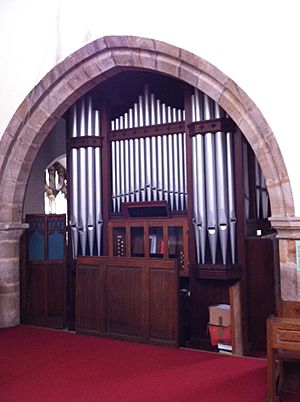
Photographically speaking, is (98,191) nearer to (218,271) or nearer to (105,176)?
(105,176)

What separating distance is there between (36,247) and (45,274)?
36 centimetres

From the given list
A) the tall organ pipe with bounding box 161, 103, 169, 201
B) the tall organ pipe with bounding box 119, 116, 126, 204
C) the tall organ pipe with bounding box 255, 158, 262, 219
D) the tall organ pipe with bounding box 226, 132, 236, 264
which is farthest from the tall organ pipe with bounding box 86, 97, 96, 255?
the tall organ pipe with bounding box 255, 158, 262, 219

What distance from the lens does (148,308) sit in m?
4.29

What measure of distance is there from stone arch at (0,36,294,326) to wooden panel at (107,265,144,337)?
4.48ft

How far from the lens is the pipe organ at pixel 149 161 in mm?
4809

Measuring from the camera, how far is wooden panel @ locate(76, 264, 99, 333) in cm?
462

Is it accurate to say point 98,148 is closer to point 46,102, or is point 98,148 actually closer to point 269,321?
point 46,102

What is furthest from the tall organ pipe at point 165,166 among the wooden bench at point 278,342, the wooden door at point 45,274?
the wooden bench at point 278,342

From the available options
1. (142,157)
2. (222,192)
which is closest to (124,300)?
(222,192)

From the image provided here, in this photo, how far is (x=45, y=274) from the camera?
532cm

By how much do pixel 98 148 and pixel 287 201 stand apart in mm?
2457

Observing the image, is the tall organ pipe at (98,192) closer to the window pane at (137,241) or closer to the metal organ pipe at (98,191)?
the metal organ pipe at (98,191)

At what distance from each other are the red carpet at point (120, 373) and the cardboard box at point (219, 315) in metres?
0.48

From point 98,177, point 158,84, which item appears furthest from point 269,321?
point 158,84
